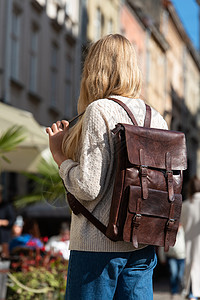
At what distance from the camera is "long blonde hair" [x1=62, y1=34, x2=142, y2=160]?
328cm

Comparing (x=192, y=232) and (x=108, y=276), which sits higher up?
(x=108, y=276)

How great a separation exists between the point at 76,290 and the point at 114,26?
27.2 metres

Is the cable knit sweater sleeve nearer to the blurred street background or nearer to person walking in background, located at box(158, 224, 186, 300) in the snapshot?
the blurred street background

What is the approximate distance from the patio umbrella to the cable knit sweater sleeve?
4.95 meters

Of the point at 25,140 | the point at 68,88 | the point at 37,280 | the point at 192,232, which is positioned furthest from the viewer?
the point at 68,88

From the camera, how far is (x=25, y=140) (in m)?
9.18

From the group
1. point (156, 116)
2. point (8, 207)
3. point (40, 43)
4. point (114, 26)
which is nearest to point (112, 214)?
point (156, 116)

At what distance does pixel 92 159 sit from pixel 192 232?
23.9ft

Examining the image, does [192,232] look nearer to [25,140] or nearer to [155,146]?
[25,140]

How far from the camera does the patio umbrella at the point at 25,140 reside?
9.15 m

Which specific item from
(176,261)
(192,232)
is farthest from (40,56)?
(192,232)

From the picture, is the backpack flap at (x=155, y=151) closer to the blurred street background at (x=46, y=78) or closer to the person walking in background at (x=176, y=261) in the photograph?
the blurred street background at (x=46, y=78)

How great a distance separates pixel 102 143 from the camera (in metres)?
3.09

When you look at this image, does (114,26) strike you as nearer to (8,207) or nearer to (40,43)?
(40,43)
